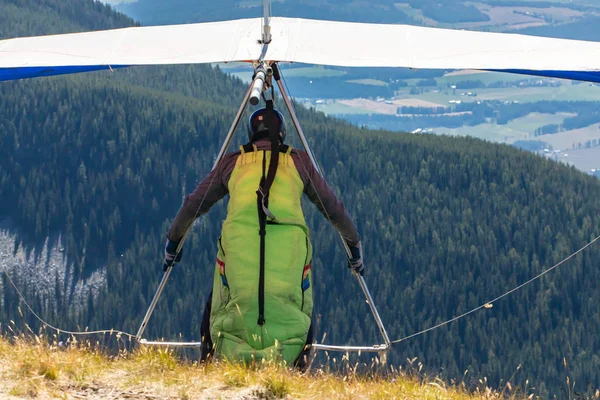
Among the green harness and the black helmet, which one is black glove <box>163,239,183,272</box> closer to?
the green harness

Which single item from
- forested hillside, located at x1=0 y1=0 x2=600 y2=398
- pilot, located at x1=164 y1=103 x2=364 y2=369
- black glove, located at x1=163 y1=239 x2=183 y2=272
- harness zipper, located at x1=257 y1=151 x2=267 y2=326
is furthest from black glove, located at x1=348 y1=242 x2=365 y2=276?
forested hillside, located at x1=0 y1=0 x2=600 y2=398

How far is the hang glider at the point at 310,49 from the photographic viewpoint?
28.5ft

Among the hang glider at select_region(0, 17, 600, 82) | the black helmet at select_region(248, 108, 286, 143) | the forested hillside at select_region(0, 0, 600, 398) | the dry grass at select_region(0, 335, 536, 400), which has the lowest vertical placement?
the forested hillside at select_region(0, 0, 600, 398)

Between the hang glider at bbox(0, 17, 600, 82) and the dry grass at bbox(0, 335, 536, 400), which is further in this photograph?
the hang glider at bbox(0, 17, 600, 82)

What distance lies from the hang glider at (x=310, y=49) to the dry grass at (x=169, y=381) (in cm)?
285

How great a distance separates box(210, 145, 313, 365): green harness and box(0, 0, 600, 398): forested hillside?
4477 inches

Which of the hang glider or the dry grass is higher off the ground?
the hang glider

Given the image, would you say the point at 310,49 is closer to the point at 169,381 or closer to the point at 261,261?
the point at 261,261

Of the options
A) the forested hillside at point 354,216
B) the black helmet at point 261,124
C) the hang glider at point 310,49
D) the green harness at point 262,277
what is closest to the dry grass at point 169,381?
the green harness at point 262,277

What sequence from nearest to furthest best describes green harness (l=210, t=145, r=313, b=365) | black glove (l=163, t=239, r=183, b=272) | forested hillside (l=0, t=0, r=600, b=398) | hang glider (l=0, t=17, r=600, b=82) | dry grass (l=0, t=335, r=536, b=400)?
dry grass (l=0, t=335, r=536, b=400) → green harness (l=210, t=145, r=313, b=365) → hang glider (l=0, t=17, r=600, b=82) → black glove (l=163, t=239, r=183, b=272) → forested hillside (l=0, t=0, r=600, b=398)

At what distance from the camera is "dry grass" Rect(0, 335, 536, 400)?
666 cm

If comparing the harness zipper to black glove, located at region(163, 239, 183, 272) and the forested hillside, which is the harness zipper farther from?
the forested hillside

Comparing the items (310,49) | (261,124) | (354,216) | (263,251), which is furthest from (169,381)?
(354,216)

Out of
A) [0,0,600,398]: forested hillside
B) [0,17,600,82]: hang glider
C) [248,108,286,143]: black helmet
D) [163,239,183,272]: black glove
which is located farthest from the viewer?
[0,0,600,398]: forested hillside
